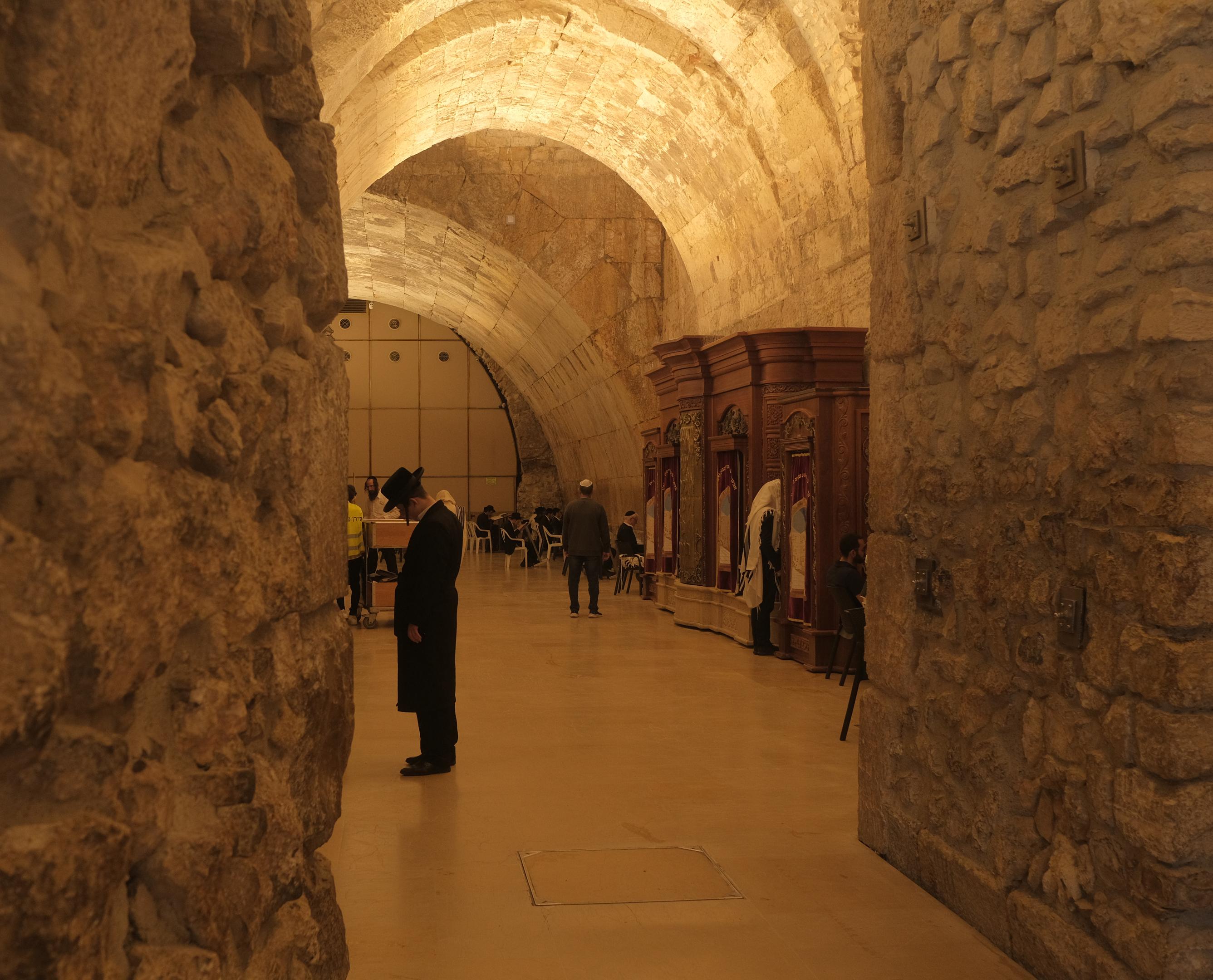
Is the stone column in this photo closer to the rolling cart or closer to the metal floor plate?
the rolling cart

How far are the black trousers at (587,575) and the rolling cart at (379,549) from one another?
6.03 ft

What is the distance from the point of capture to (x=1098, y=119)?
309 centimetres

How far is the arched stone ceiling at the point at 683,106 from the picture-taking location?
9953mm

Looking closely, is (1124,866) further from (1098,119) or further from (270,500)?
(270,500)

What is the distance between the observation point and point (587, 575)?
40.8 feet

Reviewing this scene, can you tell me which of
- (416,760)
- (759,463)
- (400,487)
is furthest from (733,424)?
(416,760)

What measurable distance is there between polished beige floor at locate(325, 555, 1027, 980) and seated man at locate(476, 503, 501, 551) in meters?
16.2

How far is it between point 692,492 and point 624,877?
24.5 feet

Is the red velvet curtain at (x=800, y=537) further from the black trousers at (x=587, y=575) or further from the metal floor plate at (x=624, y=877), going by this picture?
the metal floor plate at (x=624, y=877)

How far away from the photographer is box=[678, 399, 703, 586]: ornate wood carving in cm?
1141

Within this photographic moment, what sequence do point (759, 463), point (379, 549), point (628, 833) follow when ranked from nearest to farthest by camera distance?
point (628, 833), point (759, 463), point (379, 549)

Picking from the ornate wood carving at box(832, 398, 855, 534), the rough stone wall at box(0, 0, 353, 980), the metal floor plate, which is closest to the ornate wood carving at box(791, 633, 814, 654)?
the ornate wood carving at box(832, 398, 855, 534)

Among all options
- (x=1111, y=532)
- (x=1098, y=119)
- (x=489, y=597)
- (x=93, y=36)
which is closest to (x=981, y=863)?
(x=1111, y=532)

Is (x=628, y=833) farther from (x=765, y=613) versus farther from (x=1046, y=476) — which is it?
(x=765, y=613)
